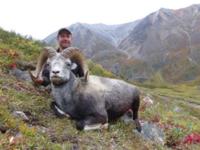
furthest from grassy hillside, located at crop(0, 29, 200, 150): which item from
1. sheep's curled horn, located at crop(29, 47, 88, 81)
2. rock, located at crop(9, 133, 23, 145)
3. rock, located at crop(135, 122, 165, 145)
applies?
sheep's curled horn, located at crop(29, 47, 88, 81)

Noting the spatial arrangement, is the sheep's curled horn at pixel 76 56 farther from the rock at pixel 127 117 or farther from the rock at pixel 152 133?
the rock at pixel 152 133

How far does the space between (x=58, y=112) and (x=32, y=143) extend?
305cm

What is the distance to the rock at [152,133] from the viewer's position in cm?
1603

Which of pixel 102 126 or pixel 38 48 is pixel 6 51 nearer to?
pixel 38 48

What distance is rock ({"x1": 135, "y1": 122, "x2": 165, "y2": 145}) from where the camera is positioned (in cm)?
1603

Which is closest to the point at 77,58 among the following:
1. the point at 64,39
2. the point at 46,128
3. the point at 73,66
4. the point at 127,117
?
the point at 73,66

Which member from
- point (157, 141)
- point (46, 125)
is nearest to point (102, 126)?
point (46, 125)

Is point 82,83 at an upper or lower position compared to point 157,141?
upper

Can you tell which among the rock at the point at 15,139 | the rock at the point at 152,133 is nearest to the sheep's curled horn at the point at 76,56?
the rock at the point at 152,133

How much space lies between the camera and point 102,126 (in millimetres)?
14148

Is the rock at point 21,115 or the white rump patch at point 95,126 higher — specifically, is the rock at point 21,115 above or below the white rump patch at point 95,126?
above

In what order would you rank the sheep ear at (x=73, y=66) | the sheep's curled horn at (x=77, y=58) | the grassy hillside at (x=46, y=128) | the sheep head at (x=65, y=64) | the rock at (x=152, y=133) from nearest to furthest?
1. the grassy hillside at (x=46, y=128)
2. the sheep head at (x=65, y=64)
3. the sheep's curled horn at (x=77, y=58)
4. the sheep ear at (x=73, y=66)
5. the rock at (x=152, y=133)

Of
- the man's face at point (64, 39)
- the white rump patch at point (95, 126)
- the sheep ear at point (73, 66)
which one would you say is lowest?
the white rump patch at point (95, 126)

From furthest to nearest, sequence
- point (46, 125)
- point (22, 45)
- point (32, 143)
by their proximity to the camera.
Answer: point (22, 45) < point (46, 125) < point (32, 143)
